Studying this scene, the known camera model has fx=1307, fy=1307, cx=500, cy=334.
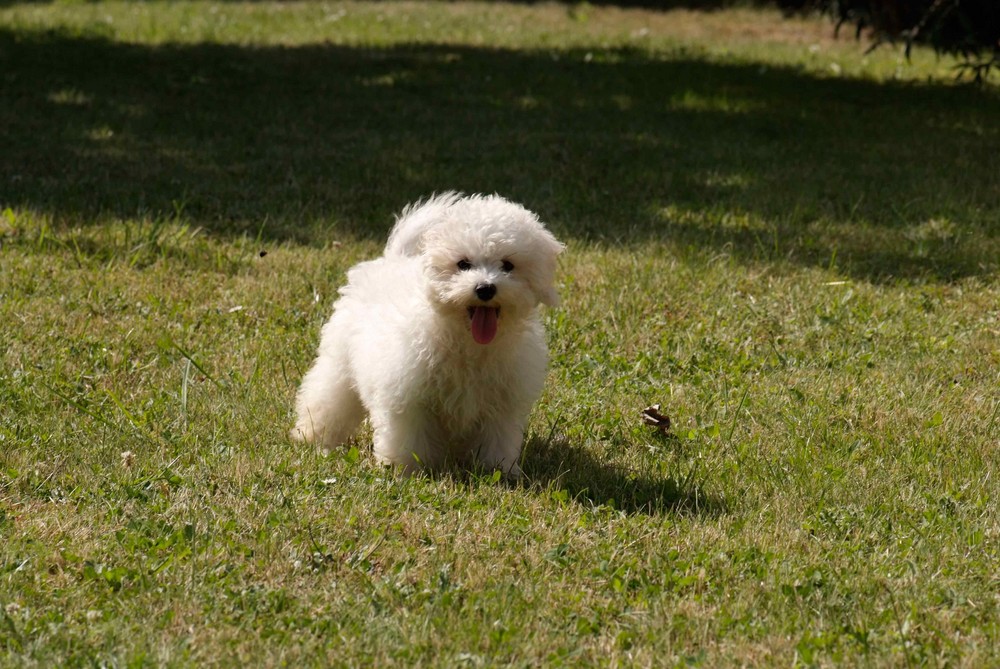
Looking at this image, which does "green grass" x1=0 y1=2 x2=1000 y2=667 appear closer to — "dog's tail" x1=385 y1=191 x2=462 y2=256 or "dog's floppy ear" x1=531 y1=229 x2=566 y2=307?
"dog's floppy ear" x1=531 y1=229 x2=566 y2=307

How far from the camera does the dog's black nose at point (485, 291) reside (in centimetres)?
423

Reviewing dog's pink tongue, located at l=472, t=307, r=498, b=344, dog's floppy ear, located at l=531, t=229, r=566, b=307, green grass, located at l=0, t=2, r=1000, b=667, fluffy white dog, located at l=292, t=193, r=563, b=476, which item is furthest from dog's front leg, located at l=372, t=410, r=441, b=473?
dog's floppy ear, located at l=531, t=229, r=566, b=307

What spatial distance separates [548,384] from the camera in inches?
215

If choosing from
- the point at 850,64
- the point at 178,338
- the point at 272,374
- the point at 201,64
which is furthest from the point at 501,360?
the point at 850,64

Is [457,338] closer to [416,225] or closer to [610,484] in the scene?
[416,225]

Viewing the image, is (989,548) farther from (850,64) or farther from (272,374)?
(850,64)

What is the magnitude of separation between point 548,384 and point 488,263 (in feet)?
3.98

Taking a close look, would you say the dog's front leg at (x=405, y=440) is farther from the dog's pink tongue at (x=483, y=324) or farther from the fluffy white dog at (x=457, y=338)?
the dog's pink tongue at (x=483, y=324)

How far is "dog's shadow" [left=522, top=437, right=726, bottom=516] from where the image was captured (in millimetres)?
4262

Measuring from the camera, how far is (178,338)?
19.1 ft

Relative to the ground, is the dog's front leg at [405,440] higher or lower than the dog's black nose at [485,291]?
lower

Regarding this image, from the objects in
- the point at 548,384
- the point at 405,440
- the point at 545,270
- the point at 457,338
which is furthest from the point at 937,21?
the point at 405,440

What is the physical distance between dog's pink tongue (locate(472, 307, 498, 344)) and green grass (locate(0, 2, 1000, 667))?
504mm

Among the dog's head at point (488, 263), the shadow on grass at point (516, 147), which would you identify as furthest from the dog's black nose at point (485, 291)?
the shadow on grass at point (516, 147)
